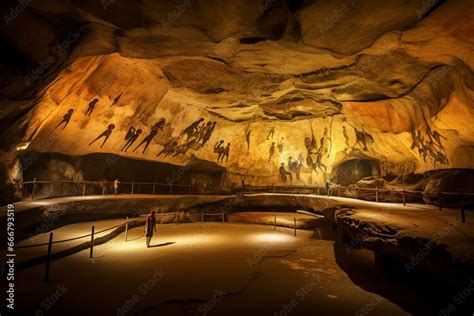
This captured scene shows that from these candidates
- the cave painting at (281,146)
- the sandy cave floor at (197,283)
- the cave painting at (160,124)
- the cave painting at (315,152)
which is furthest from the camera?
the cave painting at (281,146)

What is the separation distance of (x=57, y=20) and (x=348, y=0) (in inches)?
313

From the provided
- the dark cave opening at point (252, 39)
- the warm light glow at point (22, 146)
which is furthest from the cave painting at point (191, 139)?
the dark cave opening at point (252, 39)

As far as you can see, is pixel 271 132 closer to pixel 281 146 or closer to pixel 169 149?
pixel 281 146

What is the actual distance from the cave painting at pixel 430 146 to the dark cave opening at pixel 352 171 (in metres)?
8.20

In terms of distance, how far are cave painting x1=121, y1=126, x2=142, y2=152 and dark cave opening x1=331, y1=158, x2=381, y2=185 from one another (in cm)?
1603

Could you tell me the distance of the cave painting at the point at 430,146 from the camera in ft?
40.7

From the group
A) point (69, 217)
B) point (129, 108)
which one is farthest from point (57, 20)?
point (69, 217)

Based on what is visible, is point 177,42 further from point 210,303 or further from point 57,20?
point 210,303

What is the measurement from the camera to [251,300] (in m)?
5.30

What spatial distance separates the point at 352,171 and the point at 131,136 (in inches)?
708

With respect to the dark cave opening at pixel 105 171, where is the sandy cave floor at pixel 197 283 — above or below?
below

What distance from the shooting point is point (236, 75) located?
486 inches

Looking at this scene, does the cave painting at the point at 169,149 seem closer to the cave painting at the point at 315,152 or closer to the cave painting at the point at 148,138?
the cave painting at the point at 148,138

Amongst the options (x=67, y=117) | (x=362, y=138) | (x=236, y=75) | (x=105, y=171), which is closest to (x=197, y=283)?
(x=236, y=75)
